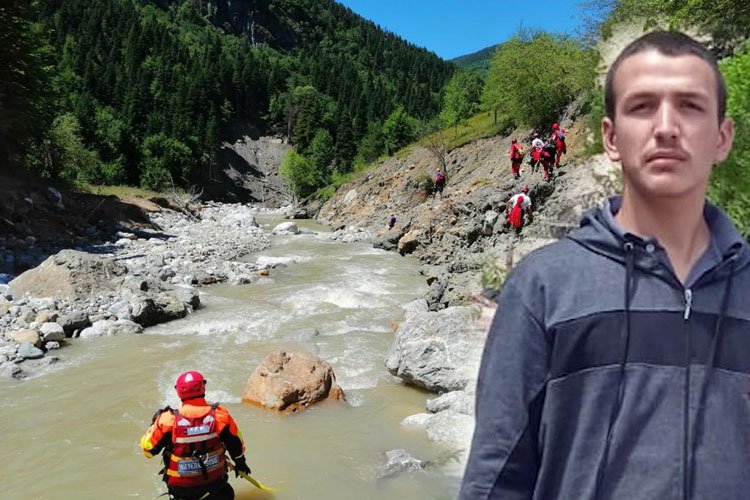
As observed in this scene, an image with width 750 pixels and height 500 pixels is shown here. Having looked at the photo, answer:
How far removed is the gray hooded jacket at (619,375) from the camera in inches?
51.4

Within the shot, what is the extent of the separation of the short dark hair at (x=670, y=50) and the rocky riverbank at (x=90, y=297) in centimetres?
1129

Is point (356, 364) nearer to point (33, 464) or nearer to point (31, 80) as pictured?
point (33, 464)

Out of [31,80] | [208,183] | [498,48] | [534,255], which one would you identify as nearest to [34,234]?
[31,80]

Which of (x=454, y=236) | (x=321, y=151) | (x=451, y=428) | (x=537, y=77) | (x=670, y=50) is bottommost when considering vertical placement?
(x=451, y=428)

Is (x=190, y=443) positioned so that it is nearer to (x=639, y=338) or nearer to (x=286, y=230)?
(x=639, y=338)

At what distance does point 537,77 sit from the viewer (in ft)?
104

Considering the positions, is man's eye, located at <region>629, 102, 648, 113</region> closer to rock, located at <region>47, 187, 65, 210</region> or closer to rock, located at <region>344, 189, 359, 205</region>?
rock, located at <region>47, 187, 65, 210</region>

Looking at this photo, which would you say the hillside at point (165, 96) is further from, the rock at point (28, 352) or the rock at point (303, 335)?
the rock at point (303, 335)

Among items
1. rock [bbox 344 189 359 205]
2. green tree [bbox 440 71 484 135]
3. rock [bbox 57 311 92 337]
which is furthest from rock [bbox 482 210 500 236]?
green tree [bbox 440 71 484 135]

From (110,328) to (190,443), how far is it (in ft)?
27.5

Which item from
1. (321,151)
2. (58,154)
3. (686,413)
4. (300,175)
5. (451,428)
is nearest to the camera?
(686,413)

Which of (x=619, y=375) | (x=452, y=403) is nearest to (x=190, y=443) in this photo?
(x=452, y=403)

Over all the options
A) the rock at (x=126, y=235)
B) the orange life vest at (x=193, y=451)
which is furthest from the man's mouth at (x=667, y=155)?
the rock at (x=126, y=235)

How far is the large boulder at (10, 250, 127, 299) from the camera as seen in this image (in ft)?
44.7
